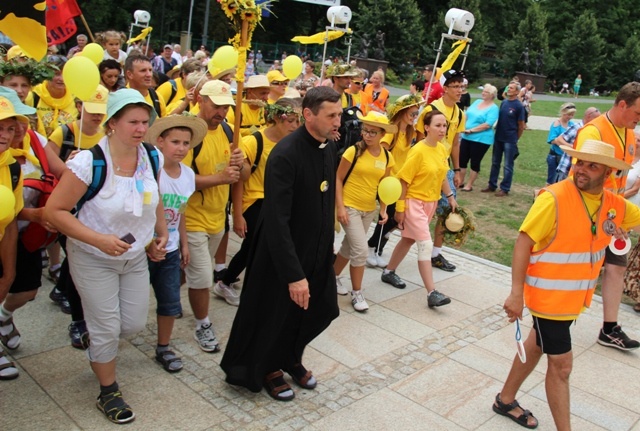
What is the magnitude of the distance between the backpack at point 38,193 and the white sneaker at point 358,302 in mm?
2943

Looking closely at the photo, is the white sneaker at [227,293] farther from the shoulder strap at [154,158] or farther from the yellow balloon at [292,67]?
the yellow balloon at [292,67]

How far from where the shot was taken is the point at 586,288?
13.3 feet

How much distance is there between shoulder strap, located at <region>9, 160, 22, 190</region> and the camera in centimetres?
390

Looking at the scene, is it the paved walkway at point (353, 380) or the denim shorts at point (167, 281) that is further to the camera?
the denim shorts at point (167, 281)

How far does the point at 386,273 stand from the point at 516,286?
10.2ft

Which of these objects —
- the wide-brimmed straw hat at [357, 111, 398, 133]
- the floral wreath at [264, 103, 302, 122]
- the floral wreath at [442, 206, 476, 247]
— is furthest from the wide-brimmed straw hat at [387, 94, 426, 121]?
the floral wreath at [264, 103, 302, 122]

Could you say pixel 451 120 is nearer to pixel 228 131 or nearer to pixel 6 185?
pixel 228 131

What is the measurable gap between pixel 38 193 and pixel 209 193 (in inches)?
50.7

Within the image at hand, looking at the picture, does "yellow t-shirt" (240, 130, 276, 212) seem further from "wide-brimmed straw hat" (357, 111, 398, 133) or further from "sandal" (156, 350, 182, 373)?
"sandal" (156, 350, 182, 373)

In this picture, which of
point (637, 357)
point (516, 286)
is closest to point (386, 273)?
point (637, 357)

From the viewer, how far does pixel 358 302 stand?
6156 millimetres

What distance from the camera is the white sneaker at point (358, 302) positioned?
20.1ft

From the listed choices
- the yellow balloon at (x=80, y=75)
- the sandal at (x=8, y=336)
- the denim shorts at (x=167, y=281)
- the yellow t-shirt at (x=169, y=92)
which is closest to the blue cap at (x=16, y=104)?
the yellow balloon at (x=80, y=75)

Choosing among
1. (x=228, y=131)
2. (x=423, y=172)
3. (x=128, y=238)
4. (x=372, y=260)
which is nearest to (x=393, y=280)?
(x=372, y=260)
